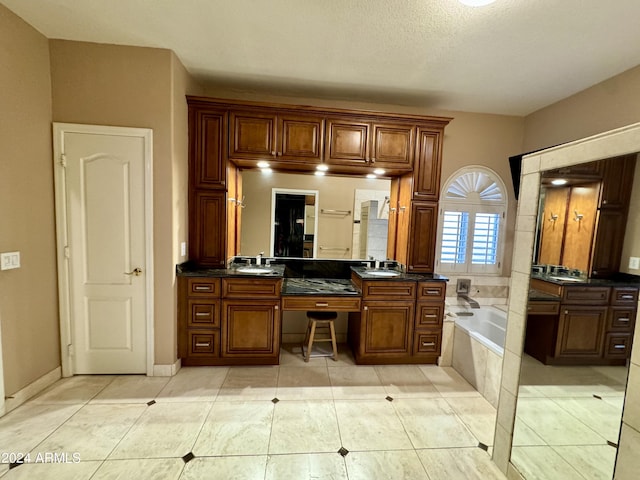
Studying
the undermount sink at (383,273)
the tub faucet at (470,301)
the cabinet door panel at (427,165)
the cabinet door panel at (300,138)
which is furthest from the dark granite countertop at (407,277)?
the cabinet door panel at (300,138)

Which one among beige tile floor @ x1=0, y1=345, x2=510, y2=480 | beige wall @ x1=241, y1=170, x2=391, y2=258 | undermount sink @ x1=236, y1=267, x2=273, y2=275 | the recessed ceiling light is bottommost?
beige tile floor @ x1=0, y1=345, x2=510, y2=480

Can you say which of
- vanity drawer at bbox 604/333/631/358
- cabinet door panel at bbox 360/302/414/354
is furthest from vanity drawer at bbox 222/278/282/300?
vanity drawer at bbox 604/333/631/358

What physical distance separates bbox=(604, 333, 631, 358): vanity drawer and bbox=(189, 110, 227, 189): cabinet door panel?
293 cm

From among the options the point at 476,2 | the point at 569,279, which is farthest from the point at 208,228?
the point at 569,279

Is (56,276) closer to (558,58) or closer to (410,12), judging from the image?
(410,12)

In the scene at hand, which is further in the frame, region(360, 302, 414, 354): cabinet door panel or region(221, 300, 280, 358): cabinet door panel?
region(360, 302, 414, 354): cabinet door panel

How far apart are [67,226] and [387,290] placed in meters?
2.89

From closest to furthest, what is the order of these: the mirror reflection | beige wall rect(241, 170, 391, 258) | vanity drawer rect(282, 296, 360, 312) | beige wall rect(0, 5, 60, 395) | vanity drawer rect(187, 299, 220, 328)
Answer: the mirror reflection, beige wall rect(0, 5, 60, 395), vanity drawer rect(187, 299, 220, 328), vanity drawer rect(282, 296, 360, 312), beige wall rect(241, 170, 391, 258)

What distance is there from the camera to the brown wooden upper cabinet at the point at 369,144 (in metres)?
2.84

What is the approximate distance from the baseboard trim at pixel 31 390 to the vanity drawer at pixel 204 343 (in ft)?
3.44

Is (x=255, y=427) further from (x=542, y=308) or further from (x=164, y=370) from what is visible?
(x=542, y=308)

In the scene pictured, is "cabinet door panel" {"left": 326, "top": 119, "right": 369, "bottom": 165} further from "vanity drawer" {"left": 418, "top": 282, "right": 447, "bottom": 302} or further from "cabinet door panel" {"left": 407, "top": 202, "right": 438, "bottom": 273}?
"vanity drawer" {"left": 418, "top": 282, "right": 447, "bottom": 302}

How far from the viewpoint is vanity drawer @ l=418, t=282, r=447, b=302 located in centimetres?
280

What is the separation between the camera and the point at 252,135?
275cm
